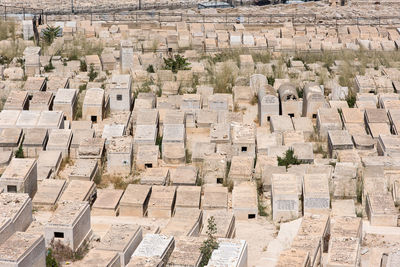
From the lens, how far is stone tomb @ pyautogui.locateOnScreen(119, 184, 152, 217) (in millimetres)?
18859

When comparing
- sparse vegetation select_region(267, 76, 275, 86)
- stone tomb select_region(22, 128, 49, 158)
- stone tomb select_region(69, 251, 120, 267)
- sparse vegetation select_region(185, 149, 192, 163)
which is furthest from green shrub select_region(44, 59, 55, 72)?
stone tomb select_region(69, 251, 120, 267)

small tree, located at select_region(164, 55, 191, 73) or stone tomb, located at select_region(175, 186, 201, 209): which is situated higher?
small tree, located at select_region(164, 55, 191, 73)

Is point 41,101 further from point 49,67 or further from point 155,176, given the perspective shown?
point 155,176

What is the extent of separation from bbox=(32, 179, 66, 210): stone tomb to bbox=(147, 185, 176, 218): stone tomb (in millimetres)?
2015

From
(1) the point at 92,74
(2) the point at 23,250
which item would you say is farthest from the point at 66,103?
(2) the point at 23,250

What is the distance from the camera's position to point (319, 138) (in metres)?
22.9

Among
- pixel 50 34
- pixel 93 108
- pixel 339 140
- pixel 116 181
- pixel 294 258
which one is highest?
pixel 50 34

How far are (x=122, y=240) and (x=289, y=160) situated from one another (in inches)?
233

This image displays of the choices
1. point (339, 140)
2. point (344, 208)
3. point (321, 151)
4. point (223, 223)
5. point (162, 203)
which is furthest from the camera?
point (321, 151)

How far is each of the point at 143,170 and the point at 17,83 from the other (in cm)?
730

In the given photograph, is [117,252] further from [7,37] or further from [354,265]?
[7,37]

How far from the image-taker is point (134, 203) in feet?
61.7

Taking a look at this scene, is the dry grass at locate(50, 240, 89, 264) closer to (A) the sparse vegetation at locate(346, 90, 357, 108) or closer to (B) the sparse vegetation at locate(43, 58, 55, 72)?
(A) the sparse vegetation at locate(346, 90, 357, 108)

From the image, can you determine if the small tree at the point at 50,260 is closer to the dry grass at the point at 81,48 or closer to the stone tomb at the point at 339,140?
the stone tomb at the point at 339,140
